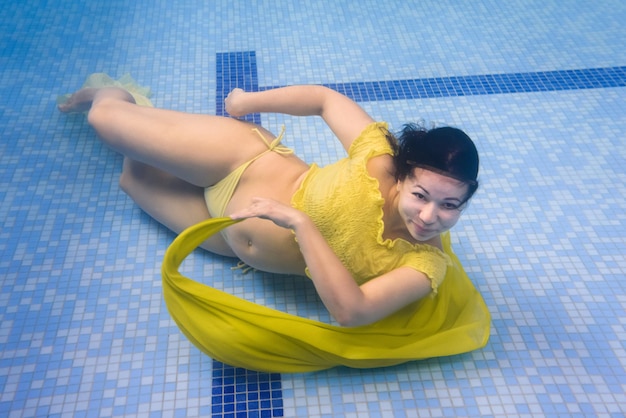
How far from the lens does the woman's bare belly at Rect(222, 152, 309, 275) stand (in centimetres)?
178

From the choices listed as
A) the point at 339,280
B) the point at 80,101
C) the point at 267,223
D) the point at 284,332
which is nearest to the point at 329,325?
the point at 284,332

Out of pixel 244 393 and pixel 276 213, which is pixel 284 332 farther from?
pixel 276 213

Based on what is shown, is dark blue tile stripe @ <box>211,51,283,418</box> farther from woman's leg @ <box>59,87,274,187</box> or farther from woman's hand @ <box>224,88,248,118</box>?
woman's hand @ <box>224,88,248,118</box>

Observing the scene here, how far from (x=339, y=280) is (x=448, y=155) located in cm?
44

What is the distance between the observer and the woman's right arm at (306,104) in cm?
188

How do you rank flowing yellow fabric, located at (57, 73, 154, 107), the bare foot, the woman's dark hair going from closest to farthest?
the woman's dark hair → the bare foot → flowing yellow fabric, located at (57, 73, 154, 107)

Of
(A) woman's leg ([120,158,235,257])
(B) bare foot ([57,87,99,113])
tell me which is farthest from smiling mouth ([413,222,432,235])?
(B) bare foot ([57,87,99,113])

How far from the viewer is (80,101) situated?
242 centimetres

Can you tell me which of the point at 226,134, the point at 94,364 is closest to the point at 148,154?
the point at 226,134

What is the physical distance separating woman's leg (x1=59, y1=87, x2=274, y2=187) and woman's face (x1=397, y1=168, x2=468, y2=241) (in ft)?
2.10

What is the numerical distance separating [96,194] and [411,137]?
1432 mm

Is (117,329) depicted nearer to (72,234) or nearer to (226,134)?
(72,234)

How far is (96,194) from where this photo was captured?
2320 mm

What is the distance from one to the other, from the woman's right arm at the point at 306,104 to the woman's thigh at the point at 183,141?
3.3 inches
